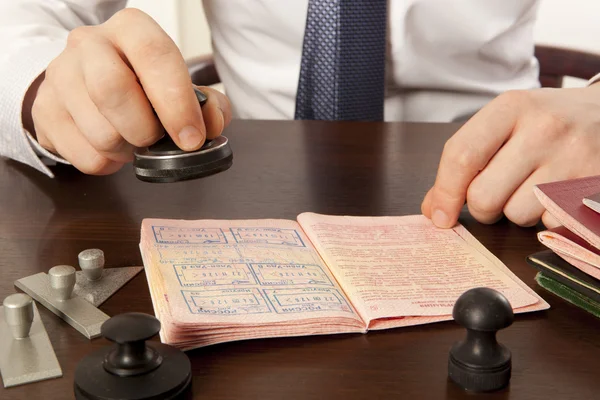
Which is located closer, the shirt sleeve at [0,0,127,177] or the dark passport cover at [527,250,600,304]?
the dark passport cover at [527,250,600,304]

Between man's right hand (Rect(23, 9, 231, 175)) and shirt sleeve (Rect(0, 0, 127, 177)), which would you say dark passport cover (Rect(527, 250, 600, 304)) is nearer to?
man's right hand (Rect(23, 9, 231, 175))

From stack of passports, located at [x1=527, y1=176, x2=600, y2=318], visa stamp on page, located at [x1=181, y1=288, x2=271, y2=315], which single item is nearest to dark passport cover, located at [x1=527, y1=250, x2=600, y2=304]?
stack of passports, located at [x1=527, y1=176, x2=600, y2=318]

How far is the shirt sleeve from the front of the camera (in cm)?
102

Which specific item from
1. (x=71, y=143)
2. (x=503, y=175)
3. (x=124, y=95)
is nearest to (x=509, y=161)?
(x=503, y=175)

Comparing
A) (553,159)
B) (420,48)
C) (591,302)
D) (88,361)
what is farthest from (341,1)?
(88,361)

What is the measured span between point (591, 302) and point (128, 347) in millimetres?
368

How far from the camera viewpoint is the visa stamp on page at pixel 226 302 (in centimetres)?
58

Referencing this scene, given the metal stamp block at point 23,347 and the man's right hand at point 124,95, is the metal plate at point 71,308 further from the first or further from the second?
the man's right hand at point 124,95

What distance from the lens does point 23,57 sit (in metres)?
1.07

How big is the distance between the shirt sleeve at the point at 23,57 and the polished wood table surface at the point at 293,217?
1.3 inches


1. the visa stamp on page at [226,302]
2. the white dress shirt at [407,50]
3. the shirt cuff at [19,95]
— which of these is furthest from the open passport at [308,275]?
the white dress shirt at [407,50]

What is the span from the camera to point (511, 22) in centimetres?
146

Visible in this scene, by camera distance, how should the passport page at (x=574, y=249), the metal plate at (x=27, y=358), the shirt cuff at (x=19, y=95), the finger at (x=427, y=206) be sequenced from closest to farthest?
the metal plate at (x=27, y=358), the passport page at (x=574, y=249), the finger at (x=427, y=206), the shirt cuff at (x=19, y=95)

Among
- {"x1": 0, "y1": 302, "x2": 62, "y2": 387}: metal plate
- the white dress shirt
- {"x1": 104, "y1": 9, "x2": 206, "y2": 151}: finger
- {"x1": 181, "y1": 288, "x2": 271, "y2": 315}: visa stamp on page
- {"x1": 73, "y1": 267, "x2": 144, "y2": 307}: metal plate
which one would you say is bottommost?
the white dress shirt
